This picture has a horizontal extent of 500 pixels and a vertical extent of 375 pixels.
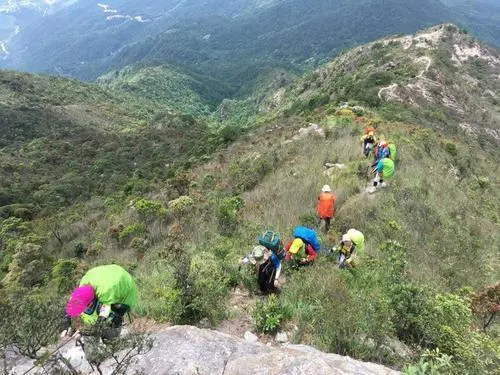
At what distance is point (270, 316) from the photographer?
237 inches

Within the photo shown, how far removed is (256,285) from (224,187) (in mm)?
8803

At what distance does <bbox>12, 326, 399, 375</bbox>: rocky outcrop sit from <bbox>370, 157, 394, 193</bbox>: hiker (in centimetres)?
687

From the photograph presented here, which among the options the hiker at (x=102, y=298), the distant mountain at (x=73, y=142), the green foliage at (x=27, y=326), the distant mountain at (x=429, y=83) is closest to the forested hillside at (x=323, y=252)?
the green foliage at (x=27, y=326)

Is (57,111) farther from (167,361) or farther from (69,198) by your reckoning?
(167,361)

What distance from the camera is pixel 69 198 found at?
42.5 meters

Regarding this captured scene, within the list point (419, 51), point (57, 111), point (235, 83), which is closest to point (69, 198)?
point (419, 51)

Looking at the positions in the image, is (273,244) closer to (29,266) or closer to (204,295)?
(204,295)

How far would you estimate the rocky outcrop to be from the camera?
13.6ft

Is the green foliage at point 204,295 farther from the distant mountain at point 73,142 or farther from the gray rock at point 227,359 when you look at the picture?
the distant mountain at point 73,142

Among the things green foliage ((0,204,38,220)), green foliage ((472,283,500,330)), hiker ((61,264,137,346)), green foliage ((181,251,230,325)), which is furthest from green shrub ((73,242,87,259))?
green foliage ((0,204,38,220))

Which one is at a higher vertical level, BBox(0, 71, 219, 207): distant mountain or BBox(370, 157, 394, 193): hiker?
BBox(370, 157, 394, 193): hiker

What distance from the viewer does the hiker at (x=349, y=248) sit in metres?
7.57

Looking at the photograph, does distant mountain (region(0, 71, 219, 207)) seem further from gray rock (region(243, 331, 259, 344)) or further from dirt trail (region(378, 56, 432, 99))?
gray rock (region(243, 331, 259, 344))

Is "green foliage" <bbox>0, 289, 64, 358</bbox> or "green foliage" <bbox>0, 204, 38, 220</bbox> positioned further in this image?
"green foliage" <bbox>0, 204, 38, 220</bbox>
